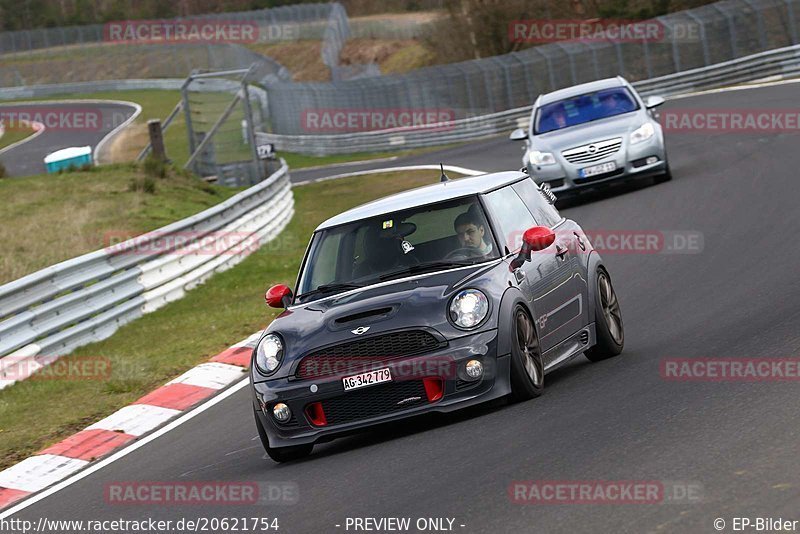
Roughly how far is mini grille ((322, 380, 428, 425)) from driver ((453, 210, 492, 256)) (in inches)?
47.8

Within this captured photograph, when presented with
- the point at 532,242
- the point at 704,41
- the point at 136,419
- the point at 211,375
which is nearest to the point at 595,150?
the point at 211,375

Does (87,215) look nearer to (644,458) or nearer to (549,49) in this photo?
(644,458)

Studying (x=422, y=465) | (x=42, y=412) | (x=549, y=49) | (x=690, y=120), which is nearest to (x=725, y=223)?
(x=42, y=412)

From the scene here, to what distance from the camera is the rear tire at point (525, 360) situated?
8.09 meters

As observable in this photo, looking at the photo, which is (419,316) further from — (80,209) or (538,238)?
(80,209)

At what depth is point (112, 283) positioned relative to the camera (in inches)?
603

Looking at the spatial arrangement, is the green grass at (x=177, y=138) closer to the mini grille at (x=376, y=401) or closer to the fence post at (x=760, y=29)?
the fence post at (x=760, y=29)

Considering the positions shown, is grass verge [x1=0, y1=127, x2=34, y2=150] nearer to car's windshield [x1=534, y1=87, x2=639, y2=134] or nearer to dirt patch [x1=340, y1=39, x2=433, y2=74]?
dirt patch [x1=340, y1=39, x2=433, y2=74]

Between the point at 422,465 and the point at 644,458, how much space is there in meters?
1.25

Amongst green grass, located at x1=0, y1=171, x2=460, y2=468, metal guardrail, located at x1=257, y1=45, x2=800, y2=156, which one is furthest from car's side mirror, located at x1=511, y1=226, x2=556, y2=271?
metal guardrail, located at x1=257, y1=45, x2=800, y2=156

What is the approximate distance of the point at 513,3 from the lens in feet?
193

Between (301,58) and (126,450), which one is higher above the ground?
(126,450)

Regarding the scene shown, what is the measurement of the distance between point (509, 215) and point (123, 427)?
139 inches

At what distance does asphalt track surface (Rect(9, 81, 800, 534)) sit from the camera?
5.76 metres
